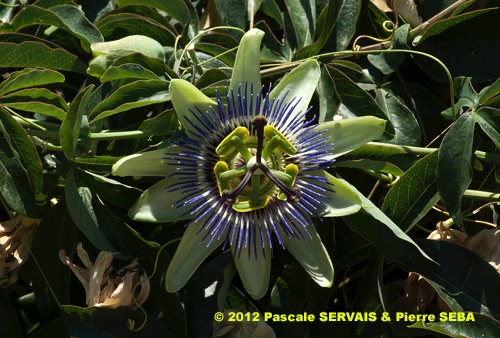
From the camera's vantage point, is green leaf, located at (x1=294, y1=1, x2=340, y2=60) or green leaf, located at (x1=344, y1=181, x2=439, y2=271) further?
green leaf, located at (x1=294, y1=1, x2=340, y2=60)

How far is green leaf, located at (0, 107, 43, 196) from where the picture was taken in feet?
5.36

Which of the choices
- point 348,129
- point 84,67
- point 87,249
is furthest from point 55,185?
point 348,129

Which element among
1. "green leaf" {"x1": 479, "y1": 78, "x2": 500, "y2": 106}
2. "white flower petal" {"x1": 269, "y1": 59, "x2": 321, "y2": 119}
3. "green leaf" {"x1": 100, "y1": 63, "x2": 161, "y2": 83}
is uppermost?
"green leaf" {"x1": 100, "y1": 63, "x2": 161, "y2": 83}

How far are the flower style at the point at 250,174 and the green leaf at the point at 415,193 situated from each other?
0.15 metres

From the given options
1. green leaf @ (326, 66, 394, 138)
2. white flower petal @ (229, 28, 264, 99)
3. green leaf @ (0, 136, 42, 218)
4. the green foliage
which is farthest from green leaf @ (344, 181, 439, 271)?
green leaf @ (0, 136, 42, 218)

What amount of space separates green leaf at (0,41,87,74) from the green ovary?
1.55 feet

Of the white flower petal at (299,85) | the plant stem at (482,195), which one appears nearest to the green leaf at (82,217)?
the white flower petal at (299,85)

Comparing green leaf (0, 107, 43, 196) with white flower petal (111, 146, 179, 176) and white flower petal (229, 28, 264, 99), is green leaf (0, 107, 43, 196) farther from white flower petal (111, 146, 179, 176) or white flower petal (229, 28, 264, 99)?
white flower petal (229, 28, 264, 99)

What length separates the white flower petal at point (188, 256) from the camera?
1580 millimetres

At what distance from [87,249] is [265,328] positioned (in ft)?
1.50

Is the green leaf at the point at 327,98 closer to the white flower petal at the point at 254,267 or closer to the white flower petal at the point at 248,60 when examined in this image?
the white flower petal at the point at 248,60

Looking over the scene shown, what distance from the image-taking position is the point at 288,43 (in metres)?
1.95

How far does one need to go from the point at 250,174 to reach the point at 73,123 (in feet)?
1.22

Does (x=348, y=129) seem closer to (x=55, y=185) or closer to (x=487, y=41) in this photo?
(x=487, y=41)
